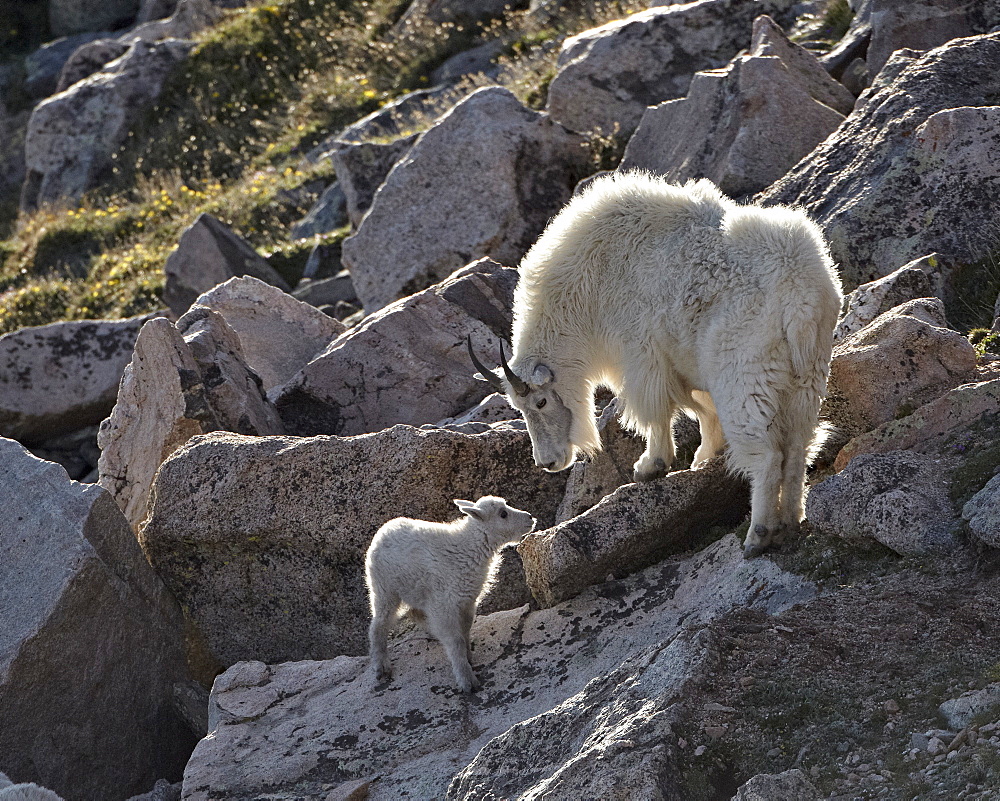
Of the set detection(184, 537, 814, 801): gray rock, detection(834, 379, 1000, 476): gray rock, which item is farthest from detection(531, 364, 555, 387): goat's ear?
detection(834, 379, 1000, 476): gray rock

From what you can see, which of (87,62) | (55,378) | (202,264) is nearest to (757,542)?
(55,378)

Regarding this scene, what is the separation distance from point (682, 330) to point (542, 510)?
179 cm

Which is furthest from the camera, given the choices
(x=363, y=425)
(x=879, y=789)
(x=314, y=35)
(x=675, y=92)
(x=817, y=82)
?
(x=314, y=35)

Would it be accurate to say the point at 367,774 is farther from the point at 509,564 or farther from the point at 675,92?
the point at 675,92

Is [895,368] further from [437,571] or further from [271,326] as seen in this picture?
[271,326]

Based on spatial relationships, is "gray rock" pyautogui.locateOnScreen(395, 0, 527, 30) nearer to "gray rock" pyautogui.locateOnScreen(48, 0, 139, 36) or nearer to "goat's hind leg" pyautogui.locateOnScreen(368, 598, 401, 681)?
"gray rock" pyautogui.locateOnScreen(48, 0, 139, 36)

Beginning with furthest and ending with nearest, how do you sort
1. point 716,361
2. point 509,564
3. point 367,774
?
point 509,564
point 716,361
point 367,774

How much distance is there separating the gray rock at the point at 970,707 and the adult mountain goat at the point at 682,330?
1.94 metres

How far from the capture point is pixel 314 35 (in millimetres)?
25641

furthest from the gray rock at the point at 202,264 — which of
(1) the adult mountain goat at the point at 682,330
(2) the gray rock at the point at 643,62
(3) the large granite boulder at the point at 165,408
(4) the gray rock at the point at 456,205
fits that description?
(1) the adult mountain goat at the point at 682,330

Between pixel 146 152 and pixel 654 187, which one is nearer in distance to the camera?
pixel 654 187

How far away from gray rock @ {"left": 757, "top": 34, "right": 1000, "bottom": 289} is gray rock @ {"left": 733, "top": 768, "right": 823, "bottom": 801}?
5.52 meters

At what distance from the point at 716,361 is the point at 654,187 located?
1.58 m

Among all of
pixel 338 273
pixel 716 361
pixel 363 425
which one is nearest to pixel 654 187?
pixel 716 361
